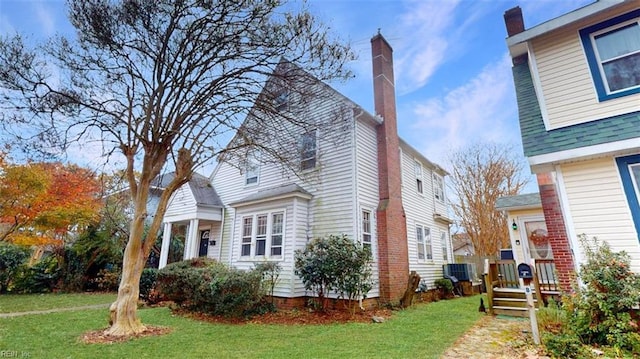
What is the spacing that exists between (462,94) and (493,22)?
4.72 metres

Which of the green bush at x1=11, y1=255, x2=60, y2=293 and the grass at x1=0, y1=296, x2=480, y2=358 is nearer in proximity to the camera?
the grass at x1=0, y1=296, x2=480, y2=358

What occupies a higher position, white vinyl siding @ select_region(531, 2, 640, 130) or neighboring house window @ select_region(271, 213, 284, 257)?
white vinyl siding @ select_region(531, 2, 640, 130)

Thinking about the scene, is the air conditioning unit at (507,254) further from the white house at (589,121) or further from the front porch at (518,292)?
the white house at (589,121)

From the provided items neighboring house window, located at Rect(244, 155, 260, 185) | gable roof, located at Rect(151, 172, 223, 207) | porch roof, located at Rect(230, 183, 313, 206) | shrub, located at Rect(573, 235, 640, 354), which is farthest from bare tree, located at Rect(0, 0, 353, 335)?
shrub, located at Rect(573, 235, 640, 354)

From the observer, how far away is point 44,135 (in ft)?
24.1

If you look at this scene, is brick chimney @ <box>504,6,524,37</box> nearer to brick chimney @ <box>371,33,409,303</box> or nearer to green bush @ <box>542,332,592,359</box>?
brick chimney @ <box>371,33,409,303</box>

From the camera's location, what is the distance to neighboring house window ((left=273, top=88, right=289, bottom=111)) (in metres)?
8.51

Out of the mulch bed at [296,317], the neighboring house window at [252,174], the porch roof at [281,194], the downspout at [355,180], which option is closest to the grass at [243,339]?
the mulch bed at [296,317]

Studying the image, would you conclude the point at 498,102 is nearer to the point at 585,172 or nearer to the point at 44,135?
the point at 585,172

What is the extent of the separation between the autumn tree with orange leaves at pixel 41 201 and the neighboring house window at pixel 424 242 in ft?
41.3

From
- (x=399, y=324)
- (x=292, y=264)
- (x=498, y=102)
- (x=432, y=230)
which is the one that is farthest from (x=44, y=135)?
(x=498, y=102)

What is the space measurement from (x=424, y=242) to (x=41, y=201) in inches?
628

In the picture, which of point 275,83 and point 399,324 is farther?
point 275,83

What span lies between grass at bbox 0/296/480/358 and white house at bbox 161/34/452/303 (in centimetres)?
256
